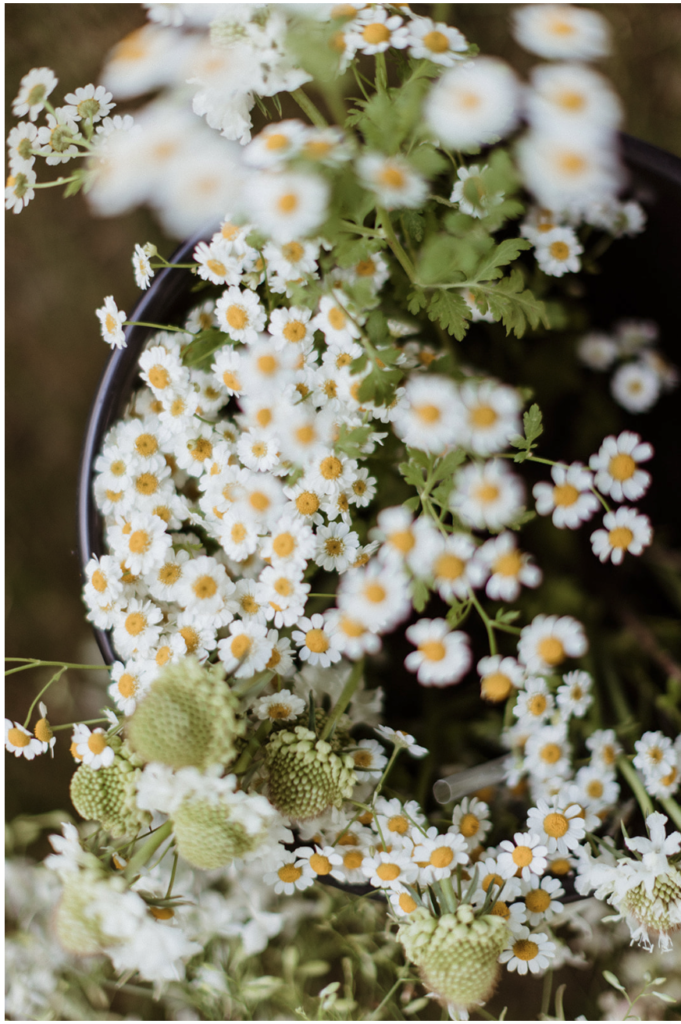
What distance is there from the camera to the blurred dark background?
895 millimetres

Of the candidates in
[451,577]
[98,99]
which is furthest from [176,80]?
[451,577]

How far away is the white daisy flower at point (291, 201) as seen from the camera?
0.35m

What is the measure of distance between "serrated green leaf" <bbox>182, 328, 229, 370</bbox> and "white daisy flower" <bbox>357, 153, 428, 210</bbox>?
161 mm

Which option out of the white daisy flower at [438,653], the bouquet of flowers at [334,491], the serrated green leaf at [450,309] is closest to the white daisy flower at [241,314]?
the bouquet of flowers at [334,491]

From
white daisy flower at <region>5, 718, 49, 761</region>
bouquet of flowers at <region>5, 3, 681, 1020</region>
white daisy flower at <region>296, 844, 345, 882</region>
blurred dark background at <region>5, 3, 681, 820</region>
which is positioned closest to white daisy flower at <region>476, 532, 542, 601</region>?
bouquet of flowers at <region>5, 3, 681, 1020</region>

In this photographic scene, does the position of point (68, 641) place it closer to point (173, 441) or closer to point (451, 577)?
point (173, 441)

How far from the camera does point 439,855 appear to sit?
440 millimetres

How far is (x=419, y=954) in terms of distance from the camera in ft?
1.39

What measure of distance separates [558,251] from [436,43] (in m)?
0.17

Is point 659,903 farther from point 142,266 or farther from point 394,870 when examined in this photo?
point 142,266

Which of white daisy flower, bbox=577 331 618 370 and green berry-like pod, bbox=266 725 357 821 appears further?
white daisy flower, bbox=577 331 618 370

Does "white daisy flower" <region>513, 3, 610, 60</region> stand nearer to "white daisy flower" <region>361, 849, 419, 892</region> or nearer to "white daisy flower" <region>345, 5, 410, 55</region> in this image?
"white daisy flower" <region>345, 5, 410, 55</region>

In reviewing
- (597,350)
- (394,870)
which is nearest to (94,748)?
(394,870)

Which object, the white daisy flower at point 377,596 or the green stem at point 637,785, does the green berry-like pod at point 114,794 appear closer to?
the white daisy flower at point 377,596
